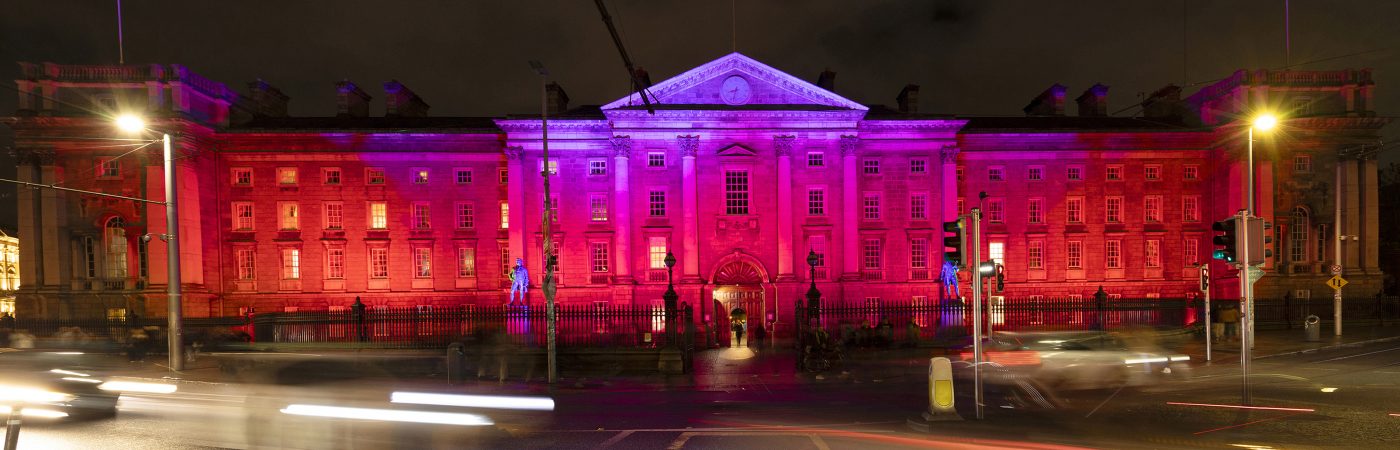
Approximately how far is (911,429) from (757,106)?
89.8 ft

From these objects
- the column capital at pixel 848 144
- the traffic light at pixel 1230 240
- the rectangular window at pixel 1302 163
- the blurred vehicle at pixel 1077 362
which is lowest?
the blurred vehicle at pixel 1077 362

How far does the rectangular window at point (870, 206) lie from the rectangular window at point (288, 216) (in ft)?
109

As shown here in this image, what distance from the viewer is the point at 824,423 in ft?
40.7

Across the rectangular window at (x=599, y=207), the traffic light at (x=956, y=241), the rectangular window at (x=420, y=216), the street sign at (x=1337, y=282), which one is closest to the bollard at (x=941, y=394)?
the traffic light at (x=956, y=241)

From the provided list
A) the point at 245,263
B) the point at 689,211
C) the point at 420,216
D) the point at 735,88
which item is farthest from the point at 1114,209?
the point at 245,263

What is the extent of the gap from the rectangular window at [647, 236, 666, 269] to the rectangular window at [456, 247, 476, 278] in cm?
1094

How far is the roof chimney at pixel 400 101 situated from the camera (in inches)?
1736

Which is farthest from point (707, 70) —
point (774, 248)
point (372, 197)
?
point (372, 197)

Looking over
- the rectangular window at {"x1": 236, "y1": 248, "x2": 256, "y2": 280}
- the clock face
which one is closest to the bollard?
the clock face

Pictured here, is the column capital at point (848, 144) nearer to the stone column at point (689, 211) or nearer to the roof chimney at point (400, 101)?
the stone column at point (689, 211)

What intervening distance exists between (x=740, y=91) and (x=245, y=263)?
30693 mm

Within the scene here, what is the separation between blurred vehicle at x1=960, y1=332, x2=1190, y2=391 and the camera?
53.6 feet

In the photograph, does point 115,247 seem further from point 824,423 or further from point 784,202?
point 824,423

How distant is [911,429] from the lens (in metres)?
11.4
